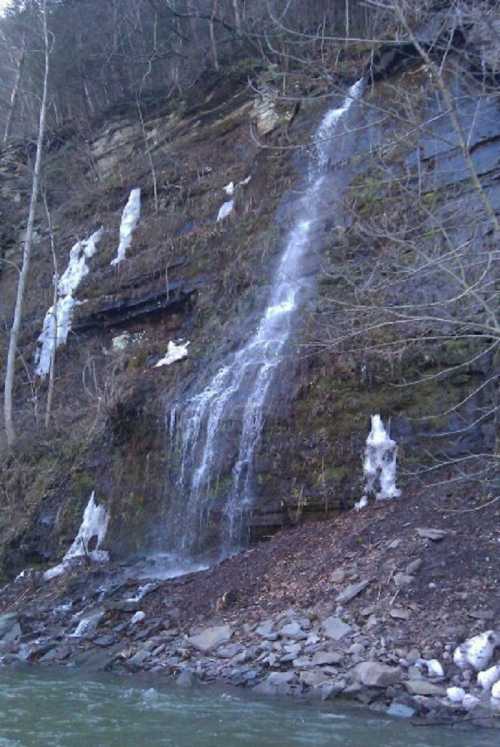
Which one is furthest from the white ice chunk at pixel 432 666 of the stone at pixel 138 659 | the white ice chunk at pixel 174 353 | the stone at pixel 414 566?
the white ice chunk at pixel 174 353

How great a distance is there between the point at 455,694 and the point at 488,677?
33cm

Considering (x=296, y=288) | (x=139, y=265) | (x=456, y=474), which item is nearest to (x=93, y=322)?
(x=139, y=265)

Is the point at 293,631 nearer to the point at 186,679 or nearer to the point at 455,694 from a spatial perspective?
the point at 186,679

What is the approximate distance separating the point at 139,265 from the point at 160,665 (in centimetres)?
1286

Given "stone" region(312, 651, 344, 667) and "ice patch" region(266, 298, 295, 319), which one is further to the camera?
"ice patch" region(266, 298, 295, 319)

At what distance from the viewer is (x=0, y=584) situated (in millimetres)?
14312

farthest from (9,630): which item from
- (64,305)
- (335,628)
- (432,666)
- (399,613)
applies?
(64,305)

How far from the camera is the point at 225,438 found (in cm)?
1322

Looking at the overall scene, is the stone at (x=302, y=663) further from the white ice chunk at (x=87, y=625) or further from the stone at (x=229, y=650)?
the white ice chunk at (x=87, y=625)

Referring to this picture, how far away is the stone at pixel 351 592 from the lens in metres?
9.20

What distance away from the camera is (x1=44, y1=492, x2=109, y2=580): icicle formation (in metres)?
13.8

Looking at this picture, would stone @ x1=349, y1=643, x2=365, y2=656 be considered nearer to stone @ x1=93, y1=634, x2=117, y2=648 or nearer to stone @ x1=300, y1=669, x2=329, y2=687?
stone @ x1=300, y1=669, x2=329, y2=687

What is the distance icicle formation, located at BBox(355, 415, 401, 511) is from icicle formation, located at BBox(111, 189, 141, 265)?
38.0ft

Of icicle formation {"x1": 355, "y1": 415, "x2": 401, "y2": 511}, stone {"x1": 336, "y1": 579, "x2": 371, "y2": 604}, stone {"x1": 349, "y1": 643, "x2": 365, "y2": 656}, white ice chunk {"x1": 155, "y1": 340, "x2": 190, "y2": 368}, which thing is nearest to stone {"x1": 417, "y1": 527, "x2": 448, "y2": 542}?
stone {"x1": 336, "y1": 579, "x2": 371, "y2": 604}
